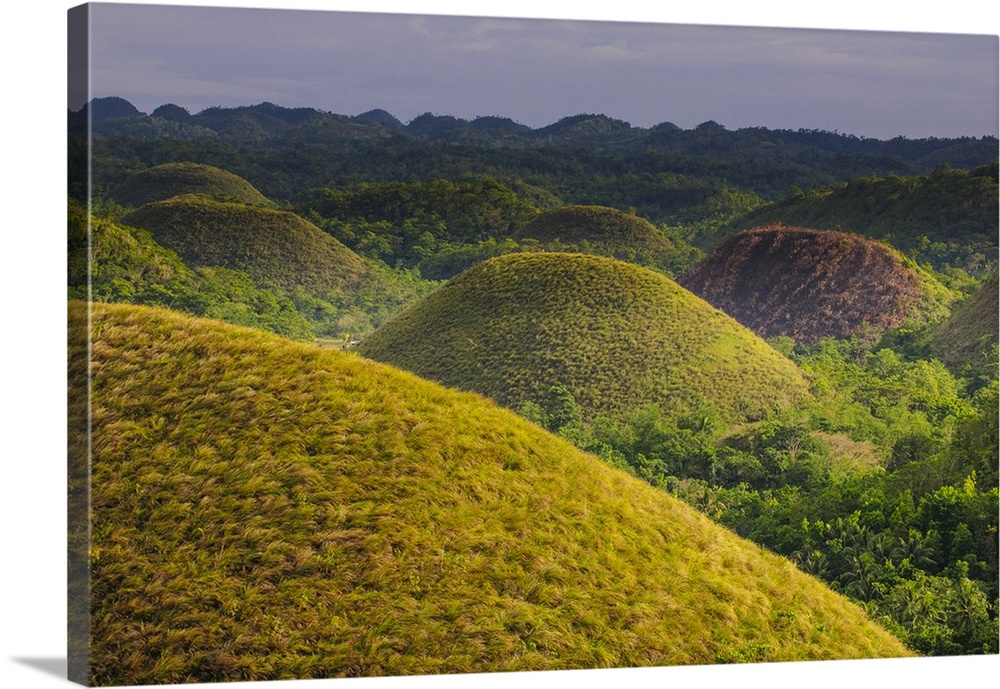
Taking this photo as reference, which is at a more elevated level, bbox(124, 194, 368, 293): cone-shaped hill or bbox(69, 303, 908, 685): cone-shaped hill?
bbox(124, 194, 368, 293): cone-shaped hill

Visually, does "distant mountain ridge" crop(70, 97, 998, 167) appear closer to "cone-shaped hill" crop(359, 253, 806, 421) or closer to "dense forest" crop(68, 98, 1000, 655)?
"dense forest" crop(68, 98, 1000, 655)

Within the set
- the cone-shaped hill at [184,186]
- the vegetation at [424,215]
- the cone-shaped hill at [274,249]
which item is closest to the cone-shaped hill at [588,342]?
the vegetation at [424,215]

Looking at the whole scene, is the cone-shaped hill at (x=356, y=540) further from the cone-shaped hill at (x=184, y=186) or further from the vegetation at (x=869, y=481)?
the cone-shaped hill at (x=184, y=186)

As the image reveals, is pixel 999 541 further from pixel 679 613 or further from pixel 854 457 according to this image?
pixel 679 613

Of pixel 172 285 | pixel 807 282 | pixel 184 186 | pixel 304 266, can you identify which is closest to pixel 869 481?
pixel 807 282

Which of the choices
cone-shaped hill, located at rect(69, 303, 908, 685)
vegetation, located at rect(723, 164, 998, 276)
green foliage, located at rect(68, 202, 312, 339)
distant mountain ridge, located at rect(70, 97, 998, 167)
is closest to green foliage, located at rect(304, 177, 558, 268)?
distant mountain ridge, located at rect(70, 97, 998, 167)

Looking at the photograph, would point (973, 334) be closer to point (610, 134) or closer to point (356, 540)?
point (610, 134)
